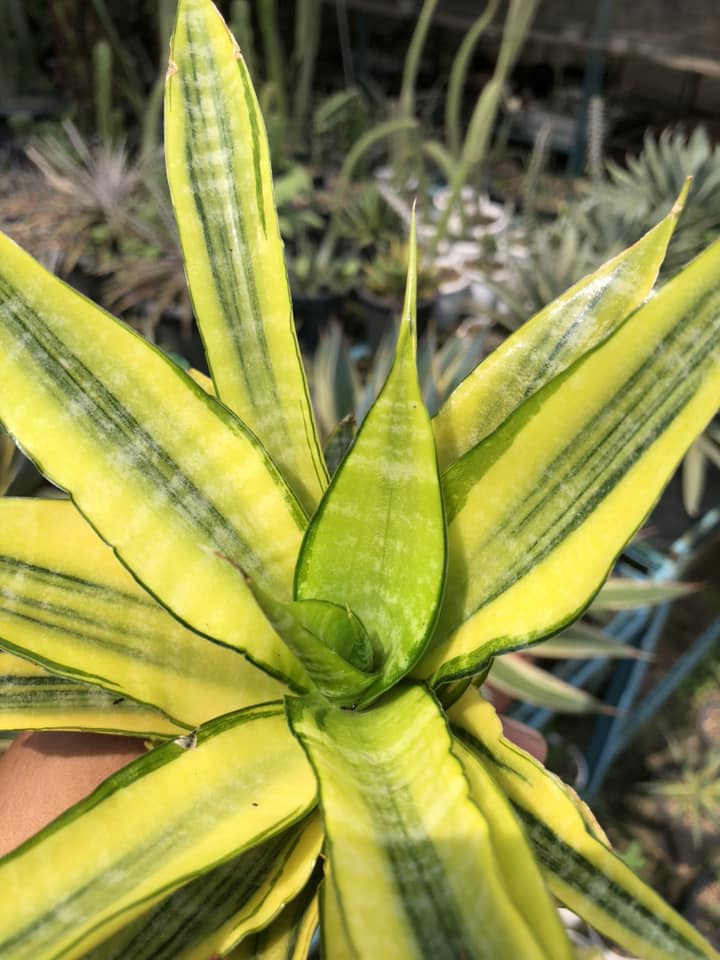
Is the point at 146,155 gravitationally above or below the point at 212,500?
above

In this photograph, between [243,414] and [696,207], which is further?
[696,207]

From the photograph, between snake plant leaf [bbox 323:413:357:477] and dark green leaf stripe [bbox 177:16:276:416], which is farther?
snake plant leaf [bbox 323:413:357:477]

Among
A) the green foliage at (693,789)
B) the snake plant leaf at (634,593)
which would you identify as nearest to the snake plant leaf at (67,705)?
the snake plant leaf at (634,593)

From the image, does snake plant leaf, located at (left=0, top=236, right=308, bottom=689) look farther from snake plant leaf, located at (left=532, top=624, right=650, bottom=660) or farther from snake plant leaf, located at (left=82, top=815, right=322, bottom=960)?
snake plant leaf, located at (left=532, top=624, right=650, bottom=660)

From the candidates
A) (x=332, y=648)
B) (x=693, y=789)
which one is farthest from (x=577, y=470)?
(x=693, y=789)

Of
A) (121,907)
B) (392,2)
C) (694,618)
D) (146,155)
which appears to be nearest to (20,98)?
(146,155)

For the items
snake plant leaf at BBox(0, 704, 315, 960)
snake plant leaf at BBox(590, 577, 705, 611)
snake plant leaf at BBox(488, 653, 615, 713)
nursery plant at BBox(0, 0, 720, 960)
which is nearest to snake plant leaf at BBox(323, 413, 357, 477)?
nursery plant at BBox(0, 0, 720, 960)

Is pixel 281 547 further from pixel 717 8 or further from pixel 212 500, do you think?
pixel 717 8
